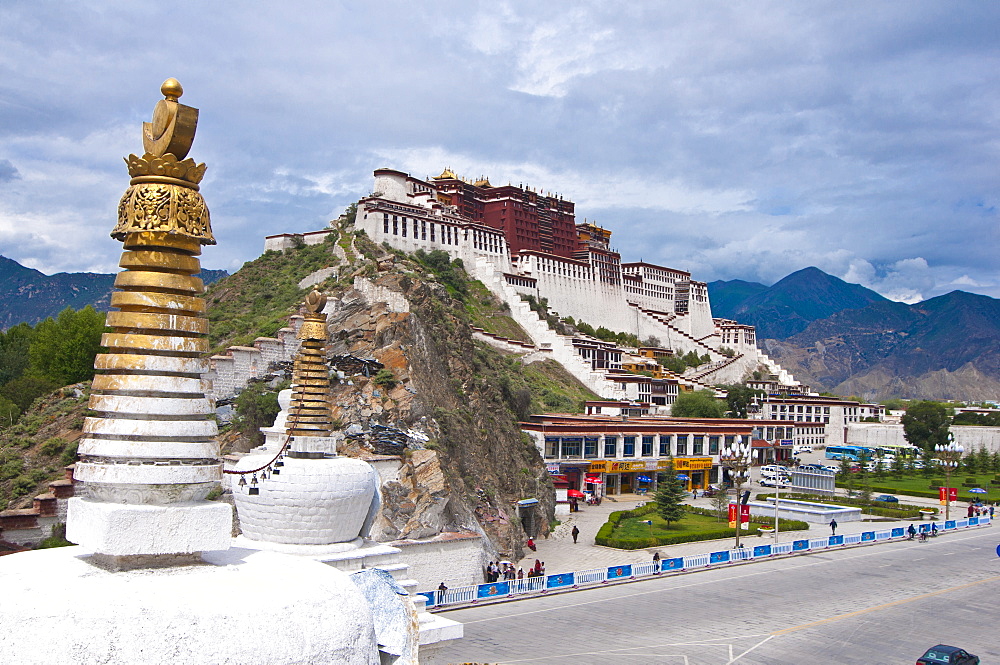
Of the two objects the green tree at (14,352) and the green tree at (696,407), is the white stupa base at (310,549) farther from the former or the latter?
the green tree at (696,407)

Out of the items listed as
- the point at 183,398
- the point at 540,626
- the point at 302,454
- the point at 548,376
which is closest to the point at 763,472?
the point at 548,376

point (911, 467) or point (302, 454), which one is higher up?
point (302, 454)

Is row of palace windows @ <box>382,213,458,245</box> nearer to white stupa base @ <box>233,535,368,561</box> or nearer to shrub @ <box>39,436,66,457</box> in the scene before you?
shrub @ <box>39,436,66,457</box>

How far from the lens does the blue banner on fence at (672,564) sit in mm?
31198

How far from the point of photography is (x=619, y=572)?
30.0 m

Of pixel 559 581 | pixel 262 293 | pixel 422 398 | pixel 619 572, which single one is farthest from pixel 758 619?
pixel 262 293

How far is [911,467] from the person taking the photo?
248 feet

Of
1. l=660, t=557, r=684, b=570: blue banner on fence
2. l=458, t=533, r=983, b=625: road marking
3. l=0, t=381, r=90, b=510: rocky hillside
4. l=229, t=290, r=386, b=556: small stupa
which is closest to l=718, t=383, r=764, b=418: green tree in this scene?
l=458, t=533, r=983, b=625: road marking

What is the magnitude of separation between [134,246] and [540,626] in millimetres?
18537

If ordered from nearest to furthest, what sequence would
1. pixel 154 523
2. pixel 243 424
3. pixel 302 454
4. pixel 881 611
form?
1. pixel 154 523
2. pixel 302 454
3. pixel 881 611
4. pixel 243 424

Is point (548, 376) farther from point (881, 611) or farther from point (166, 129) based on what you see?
point (166, 129)

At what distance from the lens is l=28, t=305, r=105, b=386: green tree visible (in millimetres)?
47906

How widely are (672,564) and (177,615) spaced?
2753 centimetres

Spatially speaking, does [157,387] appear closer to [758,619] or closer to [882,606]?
[758,619]
